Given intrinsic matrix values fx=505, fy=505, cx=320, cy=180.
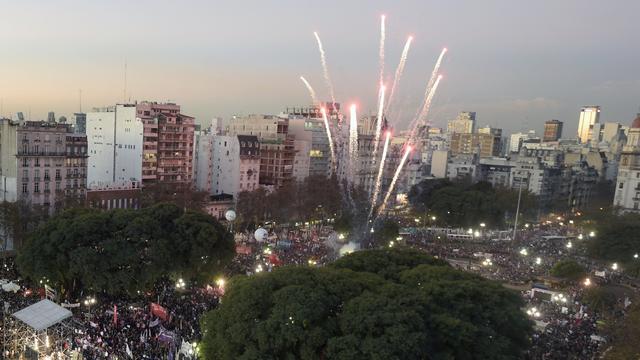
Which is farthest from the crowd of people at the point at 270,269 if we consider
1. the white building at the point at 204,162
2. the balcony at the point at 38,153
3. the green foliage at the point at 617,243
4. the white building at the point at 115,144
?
the white building at the point at 204,162

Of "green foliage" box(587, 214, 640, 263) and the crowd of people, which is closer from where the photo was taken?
the crowd of people

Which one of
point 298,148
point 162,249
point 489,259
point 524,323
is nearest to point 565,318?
point 524,323

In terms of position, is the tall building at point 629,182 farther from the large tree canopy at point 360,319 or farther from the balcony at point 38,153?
the balcony at point 38,153

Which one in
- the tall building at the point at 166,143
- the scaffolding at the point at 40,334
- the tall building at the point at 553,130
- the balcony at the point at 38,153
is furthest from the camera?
the tall building at the point at 553,130

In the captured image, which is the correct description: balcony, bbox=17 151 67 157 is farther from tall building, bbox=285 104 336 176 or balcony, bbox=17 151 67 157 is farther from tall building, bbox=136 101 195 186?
tall building, bbox=285 104 336 176

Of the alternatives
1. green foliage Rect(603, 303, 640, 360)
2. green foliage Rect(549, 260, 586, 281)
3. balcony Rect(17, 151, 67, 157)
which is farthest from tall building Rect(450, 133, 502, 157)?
green foliage Rect(603, 303, 640, 360)

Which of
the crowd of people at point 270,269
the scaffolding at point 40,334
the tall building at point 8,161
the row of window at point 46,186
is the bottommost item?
the crowd of people at point 270,269

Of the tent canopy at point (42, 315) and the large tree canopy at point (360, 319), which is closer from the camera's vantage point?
the large tree canopy at point (360, 319)
